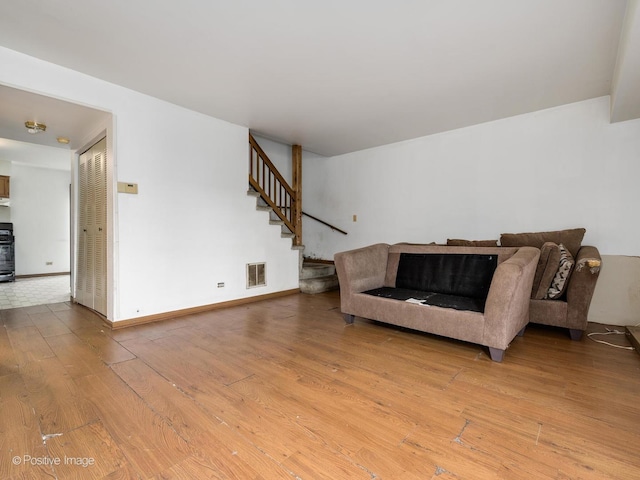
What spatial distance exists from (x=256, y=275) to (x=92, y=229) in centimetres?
210

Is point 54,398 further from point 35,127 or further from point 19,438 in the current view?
point 35,127

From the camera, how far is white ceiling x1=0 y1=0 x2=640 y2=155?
1947 mm

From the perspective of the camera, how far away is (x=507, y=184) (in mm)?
3801

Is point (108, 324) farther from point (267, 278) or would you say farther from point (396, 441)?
point (396, 441)

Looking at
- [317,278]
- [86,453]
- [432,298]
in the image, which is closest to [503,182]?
[432,298]

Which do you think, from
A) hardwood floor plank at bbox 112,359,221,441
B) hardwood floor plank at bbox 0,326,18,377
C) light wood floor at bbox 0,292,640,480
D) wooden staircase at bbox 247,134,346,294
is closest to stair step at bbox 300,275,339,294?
wooden staircase at bbox 247,134,346,294

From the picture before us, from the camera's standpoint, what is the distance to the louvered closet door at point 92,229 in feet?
11.0

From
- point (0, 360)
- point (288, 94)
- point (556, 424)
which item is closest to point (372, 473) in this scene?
point (556, 424)

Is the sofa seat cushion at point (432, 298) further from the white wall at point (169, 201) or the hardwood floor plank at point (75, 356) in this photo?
the hardwood floor plank at point (75, 356)

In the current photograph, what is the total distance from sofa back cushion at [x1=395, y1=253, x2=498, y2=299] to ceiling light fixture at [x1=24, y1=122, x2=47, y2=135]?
4.37 meters

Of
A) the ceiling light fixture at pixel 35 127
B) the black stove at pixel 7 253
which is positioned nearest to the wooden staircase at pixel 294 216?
the ceiling light fixture at pixel 35 127

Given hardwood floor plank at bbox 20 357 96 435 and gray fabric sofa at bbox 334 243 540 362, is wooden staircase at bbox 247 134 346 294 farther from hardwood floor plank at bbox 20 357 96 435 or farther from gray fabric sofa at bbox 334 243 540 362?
hardwood floor plank at bbox 20 357 96 435

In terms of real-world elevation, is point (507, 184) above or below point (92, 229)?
above

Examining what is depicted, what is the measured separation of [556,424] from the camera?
1.52 meters
